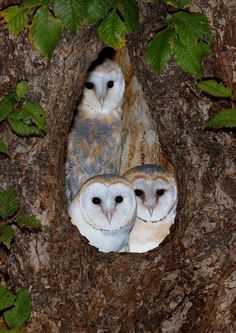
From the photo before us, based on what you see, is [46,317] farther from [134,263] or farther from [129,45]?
[129,45]

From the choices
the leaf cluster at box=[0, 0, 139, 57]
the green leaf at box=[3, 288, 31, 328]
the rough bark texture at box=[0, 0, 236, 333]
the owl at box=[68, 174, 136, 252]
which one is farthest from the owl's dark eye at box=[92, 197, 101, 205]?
the green leaf at box=[3, 288, 31, 328]

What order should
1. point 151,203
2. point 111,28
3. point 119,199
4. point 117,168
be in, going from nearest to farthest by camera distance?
point 111,28 < point 119,199 < point 151,203 < point 117,168

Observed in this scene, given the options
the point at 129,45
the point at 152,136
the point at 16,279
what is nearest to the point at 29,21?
the point at 129,45

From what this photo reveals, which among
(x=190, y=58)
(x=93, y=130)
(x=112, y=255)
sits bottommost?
(x=112, y=255)

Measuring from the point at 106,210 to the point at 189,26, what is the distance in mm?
1517

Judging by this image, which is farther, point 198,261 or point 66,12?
point 198,261

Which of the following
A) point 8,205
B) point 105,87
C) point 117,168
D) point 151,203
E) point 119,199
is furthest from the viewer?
point 117,168

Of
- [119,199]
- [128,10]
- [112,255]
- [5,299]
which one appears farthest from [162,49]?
[119,199]

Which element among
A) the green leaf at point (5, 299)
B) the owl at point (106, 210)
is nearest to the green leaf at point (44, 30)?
the green leaf at point (5, 299)

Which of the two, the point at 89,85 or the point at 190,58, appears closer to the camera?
the point at 190,58

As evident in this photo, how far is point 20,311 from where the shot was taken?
2.53 m

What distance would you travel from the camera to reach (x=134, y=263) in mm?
3023

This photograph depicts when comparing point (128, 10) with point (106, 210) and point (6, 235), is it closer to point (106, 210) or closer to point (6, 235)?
point (6, 235)

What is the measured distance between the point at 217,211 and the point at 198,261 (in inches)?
7.9
